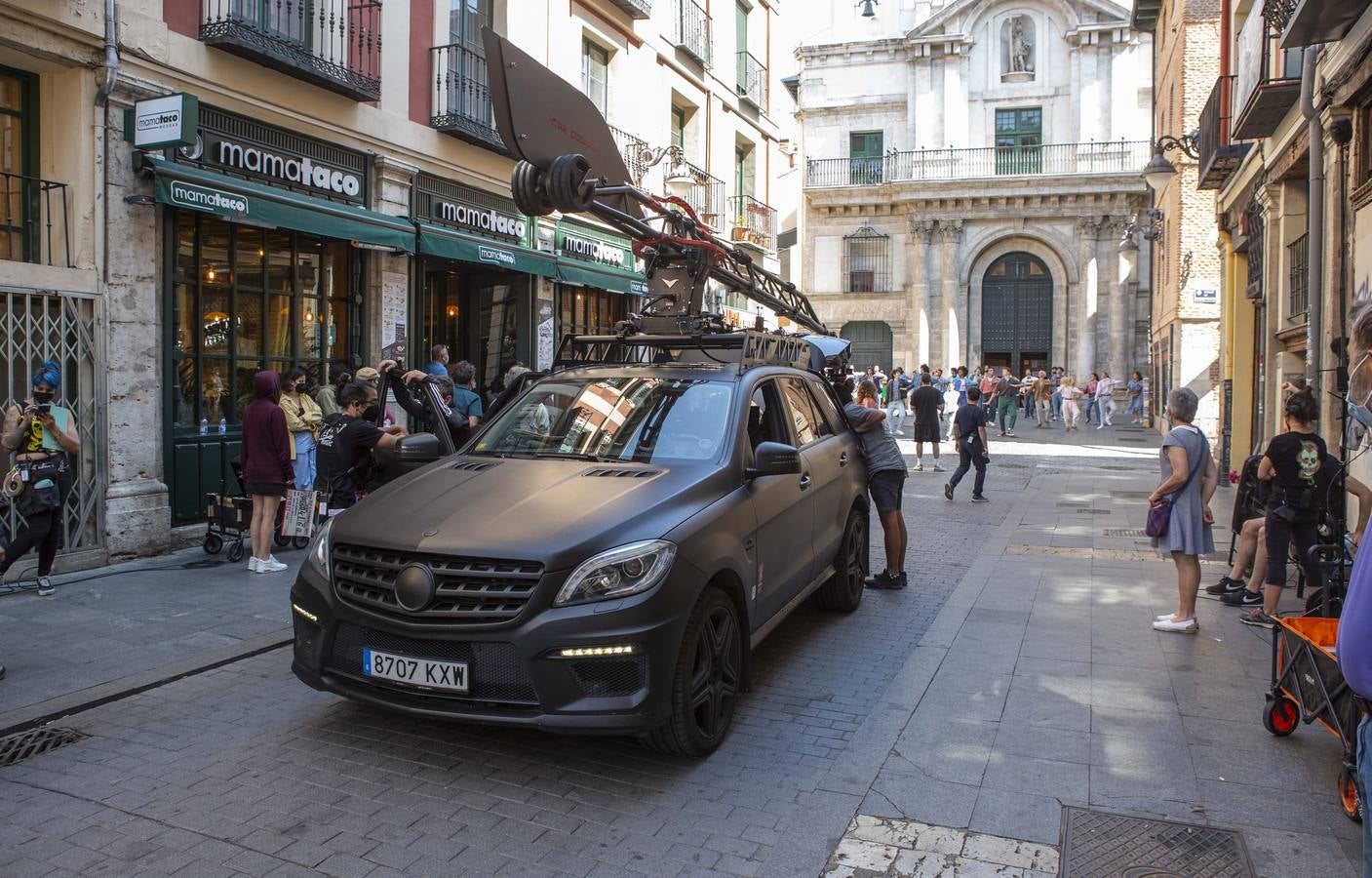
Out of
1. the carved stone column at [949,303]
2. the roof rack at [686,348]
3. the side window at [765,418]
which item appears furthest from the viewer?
the carved stone column at [949,303]

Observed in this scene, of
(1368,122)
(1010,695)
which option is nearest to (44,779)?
(1010,695)

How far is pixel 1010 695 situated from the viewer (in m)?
5.43

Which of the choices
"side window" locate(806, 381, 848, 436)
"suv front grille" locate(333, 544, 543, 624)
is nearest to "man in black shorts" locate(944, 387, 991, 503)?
"side window" locate(806, 381, 848, 436)

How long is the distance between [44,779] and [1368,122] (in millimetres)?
11000

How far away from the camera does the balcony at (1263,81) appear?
10.9m

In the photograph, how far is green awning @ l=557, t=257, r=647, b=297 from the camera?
50.7ft

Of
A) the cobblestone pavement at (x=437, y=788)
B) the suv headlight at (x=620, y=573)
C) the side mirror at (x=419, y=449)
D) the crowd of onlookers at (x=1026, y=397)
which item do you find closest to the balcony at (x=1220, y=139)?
the crowd of onlookers at (x=1026, y=397)

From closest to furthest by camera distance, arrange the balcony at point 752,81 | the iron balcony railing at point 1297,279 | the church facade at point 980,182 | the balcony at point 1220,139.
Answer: the iron balcony railing at point 1297,279 → the balcony at point 1220,139 → the balcony at point 752,81 → the church facade at point 980,182

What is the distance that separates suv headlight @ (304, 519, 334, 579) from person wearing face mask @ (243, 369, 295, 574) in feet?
12.8

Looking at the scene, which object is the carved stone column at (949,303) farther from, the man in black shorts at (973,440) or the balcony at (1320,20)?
the balcony at (1320,20)

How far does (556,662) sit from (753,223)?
20882mm

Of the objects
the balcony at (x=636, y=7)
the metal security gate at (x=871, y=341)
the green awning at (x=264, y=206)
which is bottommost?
the green awning at (x=264, y=206)

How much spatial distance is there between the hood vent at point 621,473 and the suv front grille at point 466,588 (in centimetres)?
88

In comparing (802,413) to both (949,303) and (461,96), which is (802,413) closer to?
(461,96)
